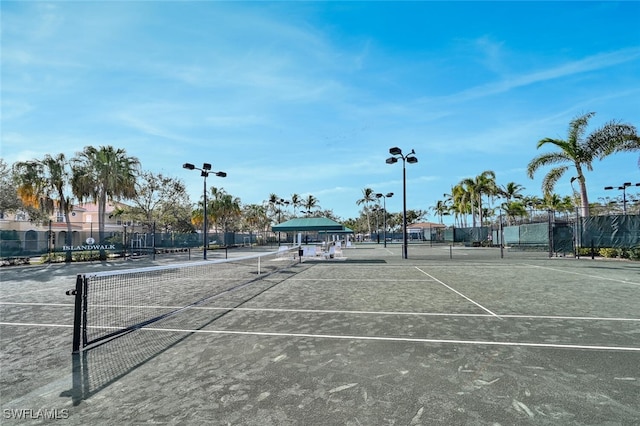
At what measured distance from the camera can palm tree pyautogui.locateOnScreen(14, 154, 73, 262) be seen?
82.3 ft

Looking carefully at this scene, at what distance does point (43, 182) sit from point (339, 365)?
101ft

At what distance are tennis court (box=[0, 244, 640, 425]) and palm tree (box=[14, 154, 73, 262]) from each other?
884 inches

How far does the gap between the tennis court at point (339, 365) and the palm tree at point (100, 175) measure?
2183 centimetres

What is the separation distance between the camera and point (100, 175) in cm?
2700

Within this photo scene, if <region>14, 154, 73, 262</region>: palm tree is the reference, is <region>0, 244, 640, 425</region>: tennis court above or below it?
below

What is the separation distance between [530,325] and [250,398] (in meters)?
5.18

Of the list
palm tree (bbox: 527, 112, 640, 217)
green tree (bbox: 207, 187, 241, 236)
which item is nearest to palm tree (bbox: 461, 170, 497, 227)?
palm tree (bbox: 527, 112, 640, 217)

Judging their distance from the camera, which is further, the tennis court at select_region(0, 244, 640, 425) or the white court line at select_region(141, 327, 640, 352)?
the white court line at select_region(141, 327, 640, 352)

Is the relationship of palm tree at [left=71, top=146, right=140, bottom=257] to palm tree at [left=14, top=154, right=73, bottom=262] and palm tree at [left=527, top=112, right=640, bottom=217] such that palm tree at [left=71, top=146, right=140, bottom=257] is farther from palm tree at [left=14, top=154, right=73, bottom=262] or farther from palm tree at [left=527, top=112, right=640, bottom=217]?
palm tree at [left=527, top=112, right=640, bottom=217]

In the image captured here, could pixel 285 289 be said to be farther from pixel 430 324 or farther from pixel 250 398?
pixel 250 398

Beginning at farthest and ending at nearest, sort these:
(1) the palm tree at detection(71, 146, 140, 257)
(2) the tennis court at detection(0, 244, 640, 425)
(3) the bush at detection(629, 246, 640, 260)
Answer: (1) the palm tree at detection(71, 146, 140, 257)
(3) the bush at detection(629, 246, 640, 260)
(2) the tennis court at detection(0, 244, 640, 425)

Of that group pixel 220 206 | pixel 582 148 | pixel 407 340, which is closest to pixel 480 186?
pixel 582 148

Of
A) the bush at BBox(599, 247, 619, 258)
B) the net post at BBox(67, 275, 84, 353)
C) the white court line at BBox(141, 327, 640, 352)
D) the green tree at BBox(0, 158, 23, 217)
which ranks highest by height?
the green tree at BBox(0, 158, 23, 217)

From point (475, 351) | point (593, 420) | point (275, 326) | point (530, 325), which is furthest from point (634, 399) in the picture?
point (275, 326)
